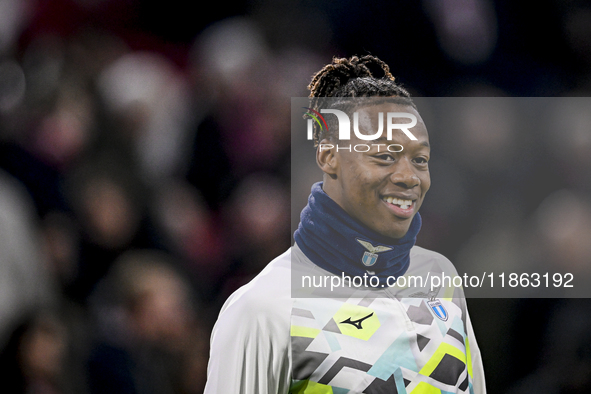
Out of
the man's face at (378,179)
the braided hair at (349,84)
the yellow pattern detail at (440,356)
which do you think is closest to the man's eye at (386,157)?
the man's face at (378,179)

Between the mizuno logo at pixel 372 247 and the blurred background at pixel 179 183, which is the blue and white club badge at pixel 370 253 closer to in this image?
the mizuno logo at pixel 372 247

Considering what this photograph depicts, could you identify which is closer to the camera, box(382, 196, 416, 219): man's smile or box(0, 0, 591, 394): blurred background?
box(382, 196, 416, 219): man's smile

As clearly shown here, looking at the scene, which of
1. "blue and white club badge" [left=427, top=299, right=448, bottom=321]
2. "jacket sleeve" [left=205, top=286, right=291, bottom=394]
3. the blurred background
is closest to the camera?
"jacket sleeve" [left=205, top=286, right=291, bottom=394]

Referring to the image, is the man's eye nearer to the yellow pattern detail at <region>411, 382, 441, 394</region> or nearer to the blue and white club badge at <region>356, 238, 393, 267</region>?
the blue and white club badge at <region>356, 238, 393, 267</region>

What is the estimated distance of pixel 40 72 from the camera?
1.02 meters

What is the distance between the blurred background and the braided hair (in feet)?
0.14

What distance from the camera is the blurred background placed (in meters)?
1.00

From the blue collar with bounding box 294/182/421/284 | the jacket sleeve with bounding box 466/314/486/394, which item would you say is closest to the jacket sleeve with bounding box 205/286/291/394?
the blue collar with bounding box 294/182/421/284

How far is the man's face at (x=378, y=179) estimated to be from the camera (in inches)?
34.5

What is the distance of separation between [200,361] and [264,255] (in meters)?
0.29

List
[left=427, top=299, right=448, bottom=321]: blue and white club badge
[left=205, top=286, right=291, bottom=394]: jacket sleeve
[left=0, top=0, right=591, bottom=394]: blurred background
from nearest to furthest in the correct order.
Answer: [left=205, top=286, right=291, bottom=394]: jacket sleeve < [left=427, top=299, right=448, bottom=321]: blue and white club badge < [left=0, top=0, right=591, bottom=394]: blurred background

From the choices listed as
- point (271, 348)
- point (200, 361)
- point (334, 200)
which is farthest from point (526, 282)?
point (200, 361)

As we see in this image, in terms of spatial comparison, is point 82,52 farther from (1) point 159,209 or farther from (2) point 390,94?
(2) point 390,94

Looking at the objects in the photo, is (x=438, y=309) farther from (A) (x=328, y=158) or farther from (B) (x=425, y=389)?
(A) (x=328, y=158)
